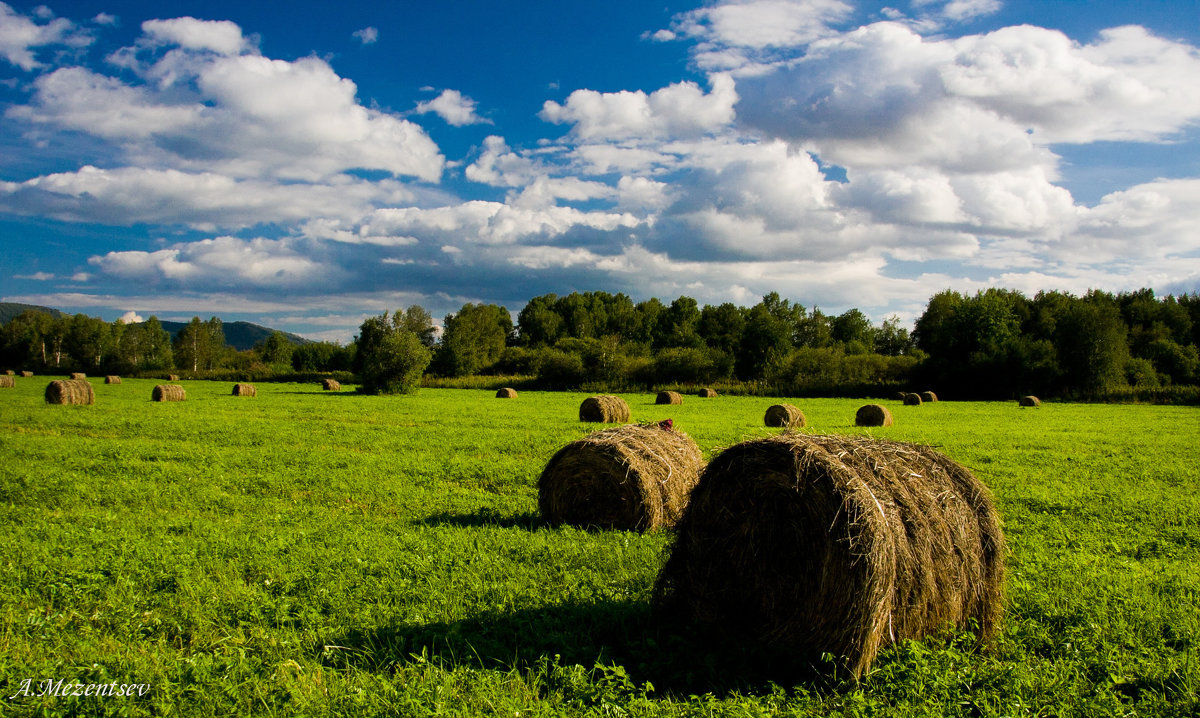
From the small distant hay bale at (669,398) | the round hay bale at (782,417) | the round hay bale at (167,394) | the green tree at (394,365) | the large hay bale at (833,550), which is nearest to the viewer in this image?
the large hay bale at (833,550)

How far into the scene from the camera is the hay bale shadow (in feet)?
17.6

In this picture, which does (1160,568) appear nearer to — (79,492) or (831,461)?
(831,461)

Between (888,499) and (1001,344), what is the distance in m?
60.8

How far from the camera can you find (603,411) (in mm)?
28500

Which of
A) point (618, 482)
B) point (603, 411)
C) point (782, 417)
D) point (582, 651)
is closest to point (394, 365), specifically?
point (603, 411)

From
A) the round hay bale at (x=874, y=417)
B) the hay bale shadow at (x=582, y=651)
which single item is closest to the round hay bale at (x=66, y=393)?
the hay bale shadow at (x=582, y=651)

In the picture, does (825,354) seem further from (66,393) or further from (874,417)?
(66,393)

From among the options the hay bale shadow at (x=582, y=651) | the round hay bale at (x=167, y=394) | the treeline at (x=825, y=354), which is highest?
the treeline at (x=825, y=354)

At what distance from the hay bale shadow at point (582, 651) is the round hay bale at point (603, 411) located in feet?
70.9

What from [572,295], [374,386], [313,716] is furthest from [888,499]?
[572,295]

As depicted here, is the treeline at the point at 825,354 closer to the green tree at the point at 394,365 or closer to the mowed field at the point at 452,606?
the green tree at the point at 394,365

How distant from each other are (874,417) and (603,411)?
40.0ft

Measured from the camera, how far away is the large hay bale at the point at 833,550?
5.28 metres

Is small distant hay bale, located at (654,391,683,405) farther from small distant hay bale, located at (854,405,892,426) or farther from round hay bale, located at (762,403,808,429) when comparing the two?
small distant hay bale, located at (854,405,892,426)
